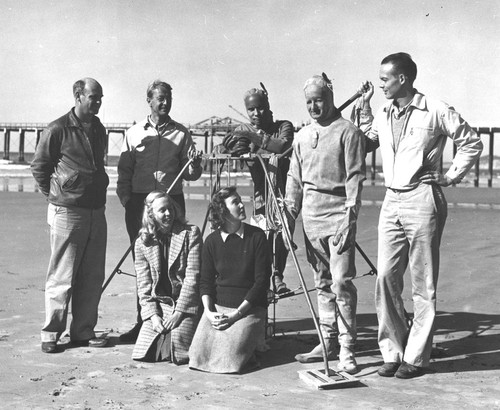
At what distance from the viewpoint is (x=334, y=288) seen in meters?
4.70

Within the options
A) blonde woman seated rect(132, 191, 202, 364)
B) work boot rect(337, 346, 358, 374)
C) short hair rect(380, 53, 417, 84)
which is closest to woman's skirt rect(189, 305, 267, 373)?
blonde woman seated rect(132, 191, 202, 364)

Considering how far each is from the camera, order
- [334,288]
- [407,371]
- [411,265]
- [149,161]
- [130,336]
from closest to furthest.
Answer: [407,371]
[411,265]
[334,288]
[130,336]
[149,161]

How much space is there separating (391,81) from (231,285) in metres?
1.81

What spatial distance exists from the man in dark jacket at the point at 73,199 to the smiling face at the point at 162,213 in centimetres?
69

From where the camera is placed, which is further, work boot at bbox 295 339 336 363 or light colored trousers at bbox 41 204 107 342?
light colored trousers at bbox 41 204 107 342

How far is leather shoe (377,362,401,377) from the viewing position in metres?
4.52

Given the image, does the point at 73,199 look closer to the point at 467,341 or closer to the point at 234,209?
the point at 234,209

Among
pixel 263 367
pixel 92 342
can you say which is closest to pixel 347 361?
pixel 263 367

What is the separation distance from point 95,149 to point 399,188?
8.04ft

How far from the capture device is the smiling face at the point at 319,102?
4.70 m

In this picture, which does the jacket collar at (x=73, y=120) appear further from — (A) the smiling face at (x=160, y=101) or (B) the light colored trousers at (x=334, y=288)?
(B) the light colored trousers at (x=334, y=288)

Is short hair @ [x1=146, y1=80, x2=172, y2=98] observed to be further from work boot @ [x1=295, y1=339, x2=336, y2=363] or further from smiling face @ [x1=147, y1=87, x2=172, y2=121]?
work boot @ [x1=295, y1=339, x2=336, y2=363]

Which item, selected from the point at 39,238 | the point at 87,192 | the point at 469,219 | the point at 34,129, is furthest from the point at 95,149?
the point at 34,129

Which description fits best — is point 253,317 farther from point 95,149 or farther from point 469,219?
point 469,219
